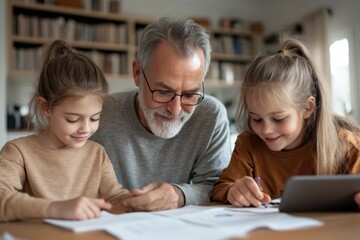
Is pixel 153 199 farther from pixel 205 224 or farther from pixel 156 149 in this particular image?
pixel 156 149

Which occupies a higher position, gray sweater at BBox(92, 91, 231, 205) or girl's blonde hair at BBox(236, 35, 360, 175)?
girl's blonde hair at BBox(236, 35, 360, 175)

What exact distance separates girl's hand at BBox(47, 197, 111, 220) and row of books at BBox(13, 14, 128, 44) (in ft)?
12.5

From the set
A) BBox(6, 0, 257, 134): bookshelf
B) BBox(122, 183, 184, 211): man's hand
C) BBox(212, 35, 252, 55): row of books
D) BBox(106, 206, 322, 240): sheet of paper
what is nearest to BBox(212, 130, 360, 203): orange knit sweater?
BBox(122, 183, 184, 211): man's hand

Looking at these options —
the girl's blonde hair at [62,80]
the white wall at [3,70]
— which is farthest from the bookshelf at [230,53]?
the girl's blonde hair at [62,80]

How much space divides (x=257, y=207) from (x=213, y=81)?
428cm

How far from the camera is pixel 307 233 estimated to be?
2.55 ft

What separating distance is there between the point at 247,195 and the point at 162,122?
18.3 inches

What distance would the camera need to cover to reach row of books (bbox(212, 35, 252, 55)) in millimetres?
5520

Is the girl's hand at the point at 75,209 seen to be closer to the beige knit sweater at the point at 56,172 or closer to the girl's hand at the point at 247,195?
the beige knit sweater at the point at 56,172

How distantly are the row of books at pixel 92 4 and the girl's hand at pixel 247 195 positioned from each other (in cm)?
392

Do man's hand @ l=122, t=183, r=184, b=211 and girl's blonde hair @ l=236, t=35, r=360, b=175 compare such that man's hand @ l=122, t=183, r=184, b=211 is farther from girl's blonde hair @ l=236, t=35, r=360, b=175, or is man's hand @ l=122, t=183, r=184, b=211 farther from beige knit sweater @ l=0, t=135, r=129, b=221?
girl's blonde hair @ l=236, t=35, r=360, b=175

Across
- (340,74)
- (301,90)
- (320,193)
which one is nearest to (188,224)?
(320,193)

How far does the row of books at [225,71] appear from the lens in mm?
5434

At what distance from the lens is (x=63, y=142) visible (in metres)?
1.28
